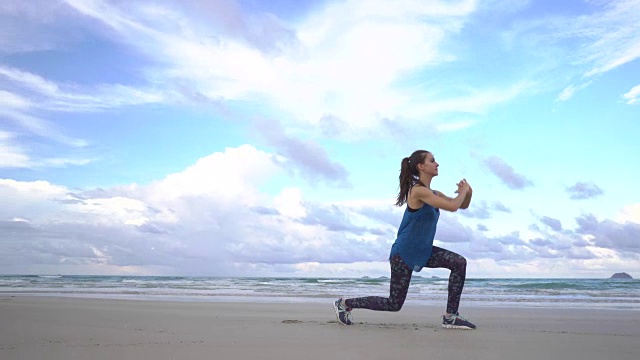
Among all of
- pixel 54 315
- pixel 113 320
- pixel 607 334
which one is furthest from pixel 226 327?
pixel 607 334

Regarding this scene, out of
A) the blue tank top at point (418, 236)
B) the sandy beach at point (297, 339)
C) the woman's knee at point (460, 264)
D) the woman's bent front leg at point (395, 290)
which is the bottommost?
the sandy beach at point (297, 339)

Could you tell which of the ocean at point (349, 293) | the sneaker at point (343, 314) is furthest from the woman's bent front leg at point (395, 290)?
the ocean at point (349, 293)

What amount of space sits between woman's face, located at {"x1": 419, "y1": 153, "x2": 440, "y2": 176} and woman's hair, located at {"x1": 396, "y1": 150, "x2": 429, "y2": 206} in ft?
0.12

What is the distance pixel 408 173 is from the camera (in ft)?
18.1

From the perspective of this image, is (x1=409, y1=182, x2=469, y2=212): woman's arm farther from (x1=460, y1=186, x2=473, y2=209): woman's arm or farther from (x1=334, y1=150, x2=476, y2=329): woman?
(x1=460, y1=186, x2=473, y2=209): woman's arm

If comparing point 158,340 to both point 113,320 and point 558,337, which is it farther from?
point 558,337

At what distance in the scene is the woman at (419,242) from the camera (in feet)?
17.7

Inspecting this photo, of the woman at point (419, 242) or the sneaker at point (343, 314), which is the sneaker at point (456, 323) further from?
the sneaker at point (343, 314)

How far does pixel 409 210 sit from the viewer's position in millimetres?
5496

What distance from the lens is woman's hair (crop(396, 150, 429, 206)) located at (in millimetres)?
5473

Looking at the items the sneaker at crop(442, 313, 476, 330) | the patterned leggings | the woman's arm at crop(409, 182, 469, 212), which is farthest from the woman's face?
the sneaker at crop(442, 313, 476, 330)

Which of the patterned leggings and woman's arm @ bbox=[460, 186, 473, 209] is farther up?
woman's arm @ bbox=[460, 186, 473, 209]

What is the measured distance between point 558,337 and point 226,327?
10.0 ft

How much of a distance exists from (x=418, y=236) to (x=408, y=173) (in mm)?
624
